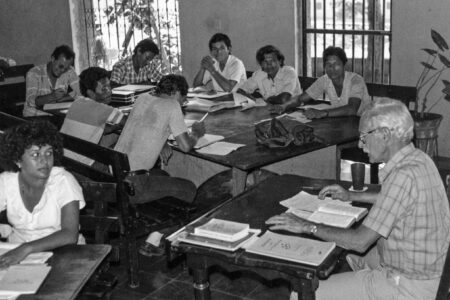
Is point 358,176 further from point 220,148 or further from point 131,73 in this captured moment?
point 131,73

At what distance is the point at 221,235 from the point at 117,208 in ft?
5.25

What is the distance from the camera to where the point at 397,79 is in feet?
24.7

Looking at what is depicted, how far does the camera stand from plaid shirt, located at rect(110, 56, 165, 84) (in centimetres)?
799

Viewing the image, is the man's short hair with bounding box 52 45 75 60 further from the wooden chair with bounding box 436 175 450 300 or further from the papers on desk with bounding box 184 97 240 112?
the wooden chair with bounding box 436 175 450 300

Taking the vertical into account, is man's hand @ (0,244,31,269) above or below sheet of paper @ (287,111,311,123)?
below

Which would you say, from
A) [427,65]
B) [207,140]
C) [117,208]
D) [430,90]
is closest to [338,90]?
[427,65]

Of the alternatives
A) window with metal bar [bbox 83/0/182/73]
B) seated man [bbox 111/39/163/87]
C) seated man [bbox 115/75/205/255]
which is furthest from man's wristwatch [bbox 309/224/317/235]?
window with metal bar [bbox 83/0/182/73]

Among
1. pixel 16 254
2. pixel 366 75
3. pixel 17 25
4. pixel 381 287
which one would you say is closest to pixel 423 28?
pixel 366 75

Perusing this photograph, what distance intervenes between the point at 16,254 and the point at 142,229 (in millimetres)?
1659

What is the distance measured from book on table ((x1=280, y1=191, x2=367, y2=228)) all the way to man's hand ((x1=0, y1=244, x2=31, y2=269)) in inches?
48.8

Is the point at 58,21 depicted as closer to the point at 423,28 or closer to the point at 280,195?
the point at 423,28

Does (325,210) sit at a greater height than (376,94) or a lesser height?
lesser

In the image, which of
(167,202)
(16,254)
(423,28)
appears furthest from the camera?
(423,28)

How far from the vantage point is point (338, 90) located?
20.7ft
